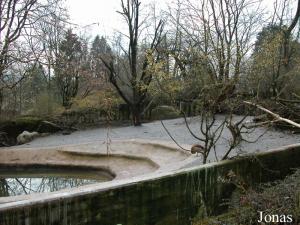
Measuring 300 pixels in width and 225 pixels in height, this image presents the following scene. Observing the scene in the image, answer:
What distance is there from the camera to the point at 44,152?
16.5m

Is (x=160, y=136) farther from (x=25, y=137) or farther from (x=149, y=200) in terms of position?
(x=149, y=200)

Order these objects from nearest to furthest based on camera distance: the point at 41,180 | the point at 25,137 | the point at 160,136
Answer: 1. the point at 41,180
2. the point at 160,136
3. the point at 25,137

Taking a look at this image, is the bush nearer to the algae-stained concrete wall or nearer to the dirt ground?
the algae-stained concrete wall

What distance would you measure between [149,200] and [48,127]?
16.3 meters

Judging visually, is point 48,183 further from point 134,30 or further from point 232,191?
point 134,30

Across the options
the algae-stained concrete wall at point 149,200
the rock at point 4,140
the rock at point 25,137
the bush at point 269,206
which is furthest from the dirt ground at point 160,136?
the bush at point 269,206

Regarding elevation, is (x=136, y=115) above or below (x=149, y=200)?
above

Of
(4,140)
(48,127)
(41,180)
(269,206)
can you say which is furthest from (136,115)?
(269,206)

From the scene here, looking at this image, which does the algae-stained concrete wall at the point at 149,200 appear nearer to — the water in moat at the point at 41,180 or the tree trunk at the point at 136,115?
the water in moat at the point at 41,180

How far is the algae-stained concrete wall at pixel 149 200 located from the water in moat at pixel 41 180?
19.9 feet

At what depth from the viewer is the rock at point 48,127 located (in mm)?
21719

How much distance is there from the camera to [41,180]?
14.0 m

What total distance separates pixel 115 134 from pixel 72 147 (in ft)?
10.7

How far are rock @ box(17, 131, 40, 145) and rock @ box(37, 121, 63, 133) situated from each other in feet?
2.63
